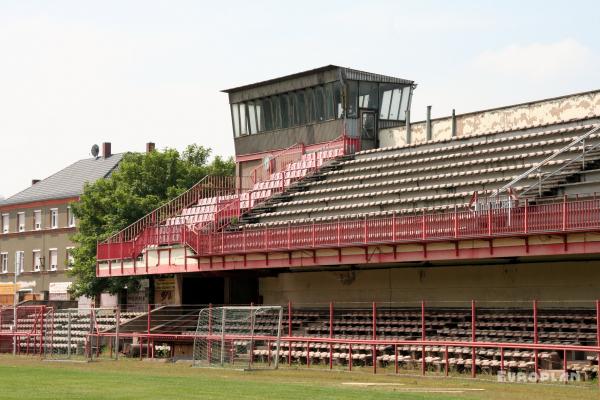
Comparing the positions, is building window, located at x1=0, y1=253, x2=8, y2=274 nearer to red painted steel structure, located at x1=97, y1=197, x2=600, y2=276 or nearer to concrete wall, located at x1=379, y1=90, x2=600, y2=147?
red painted steel structure, located at x1=97, y1=197, x2=600, y2=276

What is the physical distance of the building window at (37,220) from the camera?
93.9 meters

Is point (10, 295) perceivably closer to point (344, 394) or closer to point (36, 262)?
point (36, 262)

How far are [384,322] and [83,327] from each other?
13.3 meters

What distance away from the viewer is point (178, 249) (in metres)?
48.9

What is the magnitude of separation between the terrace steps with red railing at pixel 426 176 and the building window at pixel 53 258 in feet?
147

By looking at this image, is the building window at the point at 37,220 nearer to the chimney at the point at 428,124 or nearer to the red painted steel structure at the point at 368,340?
the red painted steel structure at the point at 368,340

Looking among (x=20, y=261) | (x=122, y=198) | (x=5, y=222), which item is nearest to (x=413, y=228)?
(x=122, y=198)

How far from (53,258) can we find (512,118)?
5331 centimetres

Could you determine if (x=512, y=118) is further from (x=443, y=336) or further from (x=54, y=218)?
(x=54, y=218)

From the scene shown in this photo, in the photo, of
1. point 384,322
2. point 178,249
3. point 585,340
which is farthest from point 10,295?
point 585,340

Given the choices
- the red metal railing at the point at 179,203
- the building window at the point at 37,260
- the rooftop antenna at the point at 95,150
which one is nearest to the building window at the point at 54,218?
the building window at the point at 37,260

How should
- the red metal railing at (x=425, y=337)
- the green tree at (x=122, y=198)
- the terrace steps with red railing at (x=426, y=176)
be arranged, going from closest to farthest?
the red metal railing at (x=425, y=337), the terrace steps with red railing at (x=426, y=176), the green tree at (x=122, y=198)

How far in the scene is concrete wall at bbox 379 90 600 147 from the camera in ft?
143

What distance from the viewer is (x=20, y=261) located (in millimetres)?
94750
